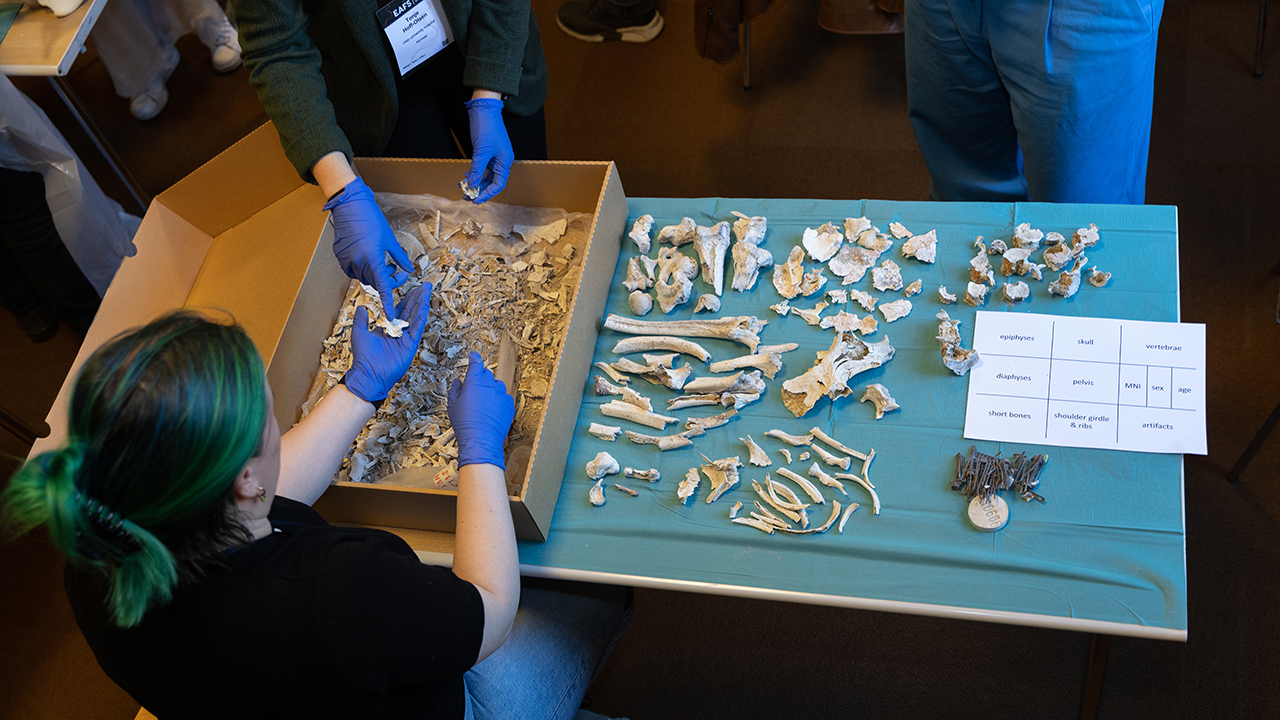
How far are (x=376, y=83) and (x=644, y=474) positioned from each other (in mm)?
1298

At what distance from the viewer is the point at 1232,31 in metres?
3.83

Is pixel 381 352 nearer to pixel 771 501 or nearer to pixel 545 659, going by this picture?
pixel 545 659

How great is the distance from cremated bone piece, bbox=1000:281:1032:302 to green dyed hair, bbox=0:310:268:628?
62.8 inches

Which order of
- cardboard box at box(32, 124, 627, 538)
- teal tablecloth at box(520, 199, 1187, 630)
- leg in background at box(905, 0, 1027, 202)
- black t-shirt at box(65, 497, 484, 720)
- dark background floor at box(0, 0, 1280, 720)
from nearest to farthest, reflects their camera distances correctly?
black t-shirt at box(65, 497, 484, 720), teal tablecloth at box(520, 199, 1187, 630), cardboard box at box(32, 124, 627, 538), leg in background at box(905, 0, 1027, 202), dark background floor at box(0, 0, 1280, 720)

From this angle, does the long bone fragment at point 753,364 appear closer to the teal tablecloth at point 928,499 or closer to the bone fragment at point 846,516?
the teal tablecloth at point 928,499

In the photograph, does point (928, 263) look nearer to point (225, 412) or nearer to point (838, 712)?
point (838, 712)

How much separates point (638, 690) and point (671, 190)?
2.18 m

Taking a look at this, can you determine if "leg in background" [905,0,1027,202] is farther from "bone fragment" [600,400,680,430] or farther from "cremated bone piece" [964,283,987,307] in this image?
"bone fragment" [600,400,680,430]

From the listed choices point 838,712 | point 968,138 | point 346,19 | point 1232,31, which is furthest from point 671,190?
point 1232,31

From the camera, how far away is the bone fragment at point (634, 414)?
6.29 ft

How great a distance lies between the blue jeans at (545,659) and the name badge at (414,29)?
1411 millimetres

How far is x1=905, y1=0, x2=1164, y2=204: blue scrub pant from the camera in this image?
2.09 meters

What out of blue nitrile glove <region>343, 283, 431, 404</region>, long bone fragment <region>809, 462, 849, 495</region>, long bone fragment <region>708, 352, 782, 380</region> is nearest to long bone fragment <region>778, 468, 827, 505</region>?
long bone fragment <region>809, 462, 849, 495</region>

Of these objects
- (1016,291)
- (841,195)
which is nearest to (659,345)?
(1016,291)
